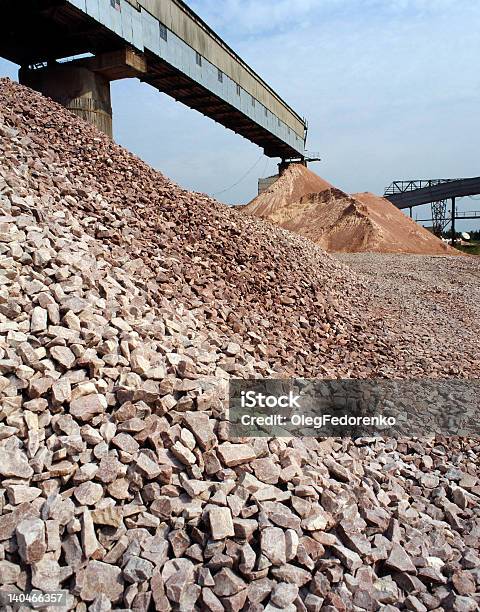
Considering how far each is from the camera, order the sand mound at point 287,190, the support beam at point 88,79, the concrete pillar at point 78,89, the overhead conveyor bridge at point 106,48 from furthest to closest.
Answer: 1. the sand mound at point 287,190
2. the concrete pillar at point 78,89
3. the support beam at point 88,79
4. the overhead conveyor bridge at point 106,48

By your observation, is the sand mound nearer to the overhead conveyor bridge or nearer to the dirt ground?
the overhead conveyor bridge

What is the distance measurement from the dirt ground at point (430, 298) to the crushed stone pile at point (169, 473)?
141 inches

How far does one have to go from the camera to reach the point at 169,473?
287 cm

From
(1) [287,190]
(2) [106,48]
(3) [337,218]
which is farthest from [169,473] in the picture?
(1) [287,190]

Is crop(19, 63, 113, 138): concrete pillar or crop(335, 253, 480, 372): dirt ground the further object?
crop(19, 63, 113, 138): concrete pillar

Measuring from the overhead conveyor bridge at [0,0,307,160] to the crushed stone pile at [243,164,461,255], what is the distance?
413 inches

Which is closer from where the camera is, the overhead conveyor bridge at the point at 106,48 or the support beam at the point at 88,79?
the overhead conveyor bridge at the point at 106,48

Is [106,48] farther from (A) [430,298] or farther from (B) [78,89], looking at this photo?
(A) [430,298]

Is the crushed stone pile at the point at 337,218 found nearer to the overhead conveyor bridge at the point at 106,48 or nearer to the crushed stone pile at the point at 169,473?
Answer: the overhead conveyor bridge at the point at 106,48

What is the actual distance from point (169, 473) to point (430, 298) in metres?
10.3

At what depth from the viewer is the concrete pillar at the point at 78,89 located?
13.8 m

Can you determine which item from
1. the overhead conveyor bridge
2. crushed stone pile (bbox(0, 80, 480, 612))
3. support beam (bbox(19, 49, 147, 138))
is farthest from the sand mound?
crushed stone pile (bbox(0, 80, 480, 612))

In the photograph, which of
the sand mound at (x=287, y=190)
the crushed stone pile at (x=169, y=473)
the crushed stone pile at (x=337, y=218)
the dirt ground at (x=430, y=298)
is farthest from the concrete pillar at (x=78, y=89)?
the sand mound at (x=287, y=190)

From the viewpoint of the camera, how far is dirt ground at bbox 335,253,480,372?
8.45 m
